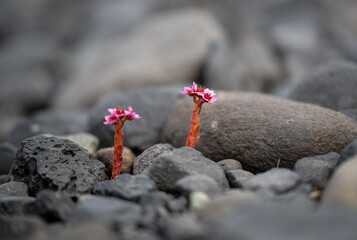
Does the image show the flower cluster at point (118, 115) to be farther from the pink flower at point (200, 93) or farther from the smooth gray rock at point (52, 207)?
the smooth gray rock at point (52, 207)

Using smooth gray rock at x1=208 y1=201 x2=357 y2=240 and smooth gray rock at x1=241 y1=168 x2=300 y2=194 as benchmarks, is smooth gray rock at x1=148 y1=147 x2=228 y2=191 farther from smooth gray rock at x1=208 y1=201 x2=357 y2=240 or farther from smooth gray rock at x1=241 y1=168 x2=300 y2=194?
smooth gray rock at x1=208 y1=201 x2=357 y2=240

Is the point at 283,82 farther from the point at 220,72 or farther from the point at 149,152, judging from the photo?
the point at 149,152

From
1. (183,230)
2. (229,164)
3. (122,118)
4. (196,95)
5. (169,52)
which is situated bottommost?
(183,230)

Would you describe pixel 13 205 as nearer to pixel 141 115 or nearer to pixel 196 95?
pixel 196 95

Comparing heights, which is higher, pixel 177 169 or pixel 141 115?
pixel 141 115

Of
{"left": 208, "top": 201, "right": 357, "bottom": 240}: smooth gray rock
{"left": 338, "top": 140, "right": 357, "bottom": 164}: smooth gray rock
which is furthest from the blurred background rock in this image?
{"left": 208, "top": 201, "right": 357, "bottom": 240}: smooth gray rock

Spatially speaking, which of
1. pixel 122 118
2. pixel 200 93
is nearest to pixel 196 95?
pixel 200 93

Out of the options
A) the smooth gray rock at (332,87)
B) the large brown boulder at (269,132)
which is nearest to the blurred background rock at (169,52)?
the smooth gray rock at (332,87)
